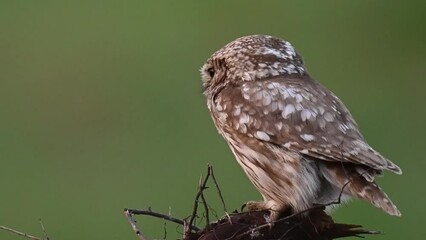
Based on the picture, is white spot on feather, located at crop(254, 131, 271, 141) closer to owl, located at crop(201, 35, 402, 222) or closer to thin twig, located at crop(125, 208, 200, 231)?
owl, located at crop(201, 35, 402, 222)

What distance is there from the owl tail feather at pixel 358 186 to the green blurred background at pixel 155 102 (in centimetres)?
396

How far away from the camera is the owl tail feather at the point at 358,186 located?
189 inches

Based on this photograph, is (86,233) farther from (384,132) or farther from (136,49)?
(136,49)

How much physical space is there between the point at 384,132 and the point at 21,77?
4234 mm

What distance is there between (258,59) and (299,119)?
0.40 metres

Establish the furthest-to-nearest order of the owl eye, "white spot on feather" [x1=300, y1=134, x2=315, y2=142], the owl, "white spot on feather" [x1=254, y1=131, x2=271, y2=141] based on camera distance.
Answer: the owl eye < "white spot on feather" [x1=254, y1=131, x2=271, y2=141] < "white spot on feather" [x1=300, y1=134, x2=315, y2=142] < the owl

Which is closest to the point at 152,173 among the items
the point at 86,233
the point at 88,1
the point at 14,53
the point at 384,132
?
the point at 86,233

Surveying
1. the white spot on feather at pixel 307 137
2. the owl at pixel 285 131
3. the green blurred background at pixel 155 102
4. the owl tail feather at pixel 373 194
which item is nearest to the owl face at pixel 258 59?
the owl at pixel 285 131

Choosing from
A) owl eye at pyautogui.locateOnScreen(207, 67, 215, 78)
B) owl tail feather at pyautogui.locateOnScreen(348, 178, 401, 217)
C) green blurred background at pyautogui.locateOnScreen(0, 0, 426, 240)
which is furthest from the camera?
green blurred background at pyautogui.locateOnScreen(0, 0, 426, 240)

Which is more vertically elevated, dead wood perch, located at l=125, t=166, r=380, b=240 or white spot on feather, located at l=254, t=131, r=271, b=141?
white spot on feather, located at l=254, t=131, r=271, b=141

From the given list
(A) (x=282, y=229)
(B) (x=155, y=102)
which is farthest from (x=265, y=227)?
(B) (x=155, y=102)

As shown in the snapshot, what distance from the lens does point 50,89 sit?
47.6ft

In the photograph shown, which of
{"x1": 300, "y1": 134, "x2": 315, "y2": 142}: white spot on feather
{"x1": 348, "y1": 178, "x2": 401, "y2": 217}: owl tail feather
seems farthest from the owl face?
{"x1": 348, "y1": 178, "x2": 401, "y2": 217}: owl tail feather

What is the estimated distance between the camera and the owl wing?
5035 mm
